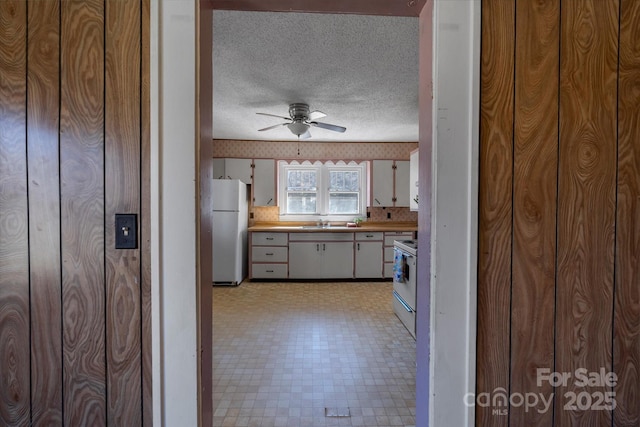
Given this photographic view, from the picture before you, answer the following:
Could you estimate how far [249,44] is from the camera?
191cm

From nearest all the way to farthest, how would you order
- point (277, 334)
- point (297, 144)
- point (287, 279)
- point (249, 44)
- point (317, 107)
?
1. point (249, 44)
2. point (277, 334)
3. point (317, 107)
4. point (287, 279)
5. point (297, 144)

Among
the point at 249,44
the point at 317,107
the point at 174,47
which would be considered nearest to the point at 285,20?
the point at 249,44

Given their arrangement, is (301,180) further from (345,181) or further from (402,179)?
(402,179)

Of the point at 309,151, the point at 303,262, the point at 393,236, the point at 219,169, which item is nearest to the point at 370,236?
the point at 393,236

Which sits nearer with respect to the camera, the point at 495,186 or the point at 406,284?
the point at 495,186

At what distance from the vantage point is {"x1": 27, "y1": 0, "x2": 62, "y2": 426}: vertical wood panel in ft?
2.87

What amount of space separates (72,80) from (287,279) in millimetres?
3776

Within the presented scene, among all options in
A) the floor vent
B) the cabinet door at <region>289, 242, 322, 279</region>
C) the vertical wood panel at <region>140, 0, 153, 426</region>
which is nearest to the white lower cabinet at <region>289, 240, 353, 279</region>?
the cabinet door at <region>289, 242, 322, 279</region>

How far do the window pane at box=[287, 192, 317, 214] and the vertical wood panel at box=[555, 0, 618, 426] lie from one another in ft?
13.6

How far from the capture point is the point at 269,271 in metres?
4.33

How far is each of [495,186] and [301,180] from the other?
4161 millimetres

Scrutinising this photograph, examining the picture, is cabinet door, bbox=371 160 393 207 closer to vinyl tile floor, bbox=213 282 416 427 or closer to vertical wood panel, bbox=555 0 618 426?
vinyl tile floor, bbox=213 282 416 427

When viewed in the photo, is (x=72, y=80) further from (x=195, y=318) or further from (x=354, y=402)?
(x=354, y=402)

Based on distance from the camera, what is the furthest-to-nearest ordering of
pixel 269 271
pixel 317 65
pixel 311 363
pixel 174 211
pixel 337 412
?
pixel 269 271 → pixel 317 65 → pixel 311 363 → pixel 337 412 → pixel 174 211
